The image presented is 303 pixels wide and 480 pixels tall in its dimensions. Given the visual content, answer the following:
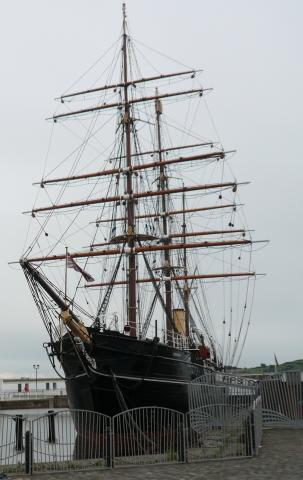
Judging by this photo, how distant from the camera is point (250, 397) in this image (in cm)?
1845

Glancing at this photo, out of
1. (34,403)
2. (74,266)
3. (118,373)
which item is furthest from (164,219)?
(34,403)

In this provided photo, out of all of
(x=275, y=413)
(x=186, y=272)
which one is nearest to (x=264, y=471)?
(x=275, y=413)

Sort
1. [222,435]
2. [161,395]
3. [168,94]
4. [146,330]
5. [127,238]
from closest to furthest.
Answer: [222,435]
[161,395]
[146,330]
[127,238]
[168,94]

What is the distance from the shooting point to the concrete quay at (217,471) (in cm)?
1206

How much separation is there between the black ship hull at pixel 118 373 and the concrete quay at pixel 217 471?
9413 mm

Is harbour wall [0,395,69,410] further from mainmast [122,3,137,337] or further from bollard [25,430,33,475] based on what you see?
bollard [25,430,33,475]

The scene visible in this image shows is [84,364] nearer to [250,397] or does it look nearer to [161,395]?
[161,395]

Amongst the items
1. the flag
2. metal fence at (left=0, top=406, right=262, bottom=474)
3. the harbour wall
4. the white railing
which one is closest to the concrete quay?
metal fence at (left=0, top=406, right=262, bottom=474)

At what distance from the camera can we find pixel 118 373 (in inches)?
941

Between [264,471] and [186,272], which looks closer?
[264,471]

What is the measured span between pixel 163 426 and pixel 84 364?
510 cm

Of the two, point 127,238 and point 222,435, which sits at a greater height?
point 127,238

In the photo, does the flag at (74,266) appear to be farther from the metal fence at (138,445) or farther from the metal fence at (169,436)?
the metal fence at (138,445)

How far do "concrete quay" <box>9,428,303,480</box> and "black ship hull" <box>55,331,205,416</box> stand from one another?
30.9 ft
